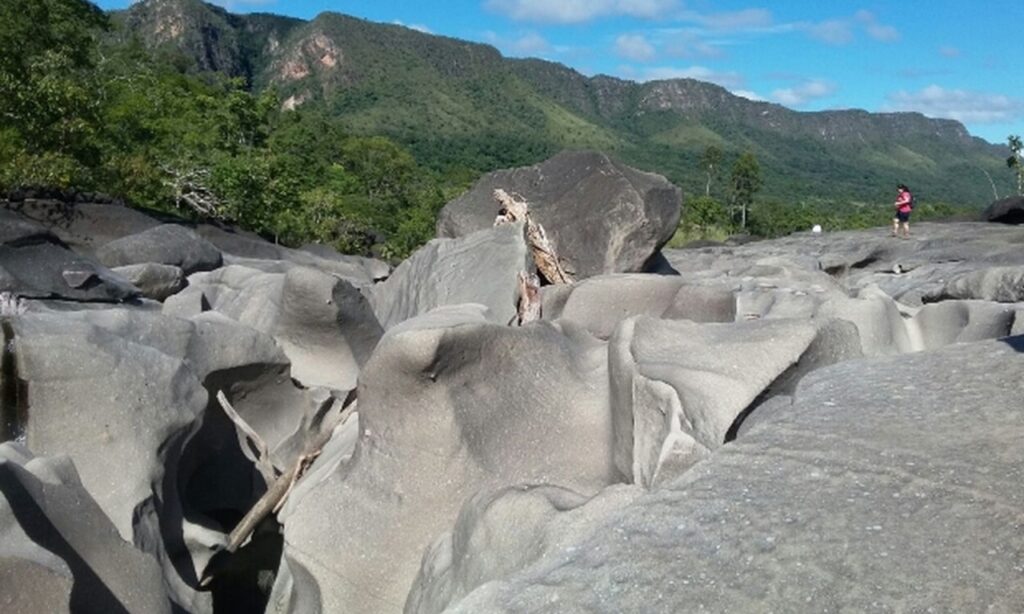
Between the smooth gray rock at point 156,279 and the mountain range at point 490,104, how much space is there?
74929 mm

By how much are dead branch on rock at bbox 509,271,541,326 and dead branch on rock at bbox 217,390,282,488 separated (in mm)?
1939

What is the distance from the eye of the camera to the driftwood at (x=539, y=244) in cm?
999

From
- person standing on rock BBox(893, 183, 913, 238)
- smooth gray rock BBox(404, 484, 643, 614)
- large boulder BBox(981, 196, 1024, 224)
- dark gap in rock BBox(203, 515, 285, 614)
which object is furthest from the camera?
large boulder BBox(981, 196, 1024, 224)

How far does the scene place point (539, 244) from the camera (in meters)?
10.0

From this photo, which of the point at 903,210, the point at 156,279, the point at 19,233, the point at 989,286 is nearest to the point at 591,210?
the point at 989,286

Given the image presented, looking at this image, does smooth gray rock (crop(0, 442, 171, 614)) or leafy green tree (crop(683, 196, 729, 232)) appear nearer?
smooth gray rock (crop(0, 442, 171, 614))

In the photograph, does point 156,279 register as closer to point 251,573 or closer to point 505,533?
point 251,573

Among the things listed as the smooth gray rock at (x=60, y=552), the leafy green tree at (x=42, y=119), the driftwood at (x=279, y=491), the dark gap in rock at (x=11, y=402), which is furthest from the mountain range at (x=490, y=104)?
the smooth gray rock at (x=60, y=552)

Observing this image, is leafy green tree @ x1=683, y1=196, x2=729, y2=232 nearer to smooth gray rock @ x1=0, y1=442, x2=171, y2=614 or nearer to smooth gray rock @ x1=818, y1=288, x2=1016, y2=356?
smooth gray rock @ x1=818, y1=288, x2=1016, y2=356

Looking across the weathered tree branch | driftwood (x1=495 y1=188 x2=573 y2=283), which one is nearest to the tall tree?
driftwood (x1=495 y1=188 x2=573 y2=283)

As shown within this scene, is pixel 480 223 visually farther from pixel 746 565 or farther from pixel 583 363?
pixel 746 565

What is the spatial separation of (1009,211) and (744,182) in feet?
102

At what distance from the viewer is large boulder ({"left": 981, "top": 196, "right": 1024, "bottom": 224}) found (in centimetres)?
2312

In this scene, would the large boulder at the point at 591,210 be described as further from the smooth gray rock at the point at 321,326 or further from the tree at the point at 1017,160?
the tree at the point at 1017,160
